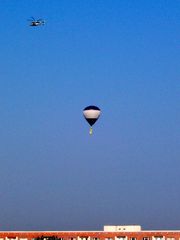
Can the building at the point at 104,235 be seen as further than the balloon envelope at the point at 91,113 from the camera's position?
Yes

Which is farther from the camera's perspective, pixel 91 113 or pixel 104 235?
pixel 104 235

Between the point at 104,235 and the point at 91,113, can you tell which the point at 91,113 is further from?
the point at 104,235

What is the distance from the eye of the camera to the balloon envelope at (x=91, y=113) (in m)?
103

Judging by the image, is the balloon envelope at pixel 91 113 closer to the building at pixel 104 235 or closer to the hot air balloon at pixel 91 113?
the hot air balloon at pixel 91 113

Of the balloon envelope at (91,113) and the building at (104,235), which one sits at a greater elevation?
the building at (104,235)

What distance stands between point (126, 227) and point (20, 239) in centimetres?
2130

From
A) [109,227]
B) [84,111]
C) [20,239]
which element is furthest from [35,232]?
[84,111]

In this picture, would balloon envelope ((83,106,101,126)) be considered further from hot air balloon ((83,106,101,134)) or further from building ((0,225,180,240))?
building ((0,225,180,240))

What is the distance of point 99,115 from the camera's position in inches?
4114

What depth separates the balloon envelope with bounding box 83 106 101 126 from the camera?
103m

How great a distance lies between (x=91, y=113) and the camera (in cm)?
10419

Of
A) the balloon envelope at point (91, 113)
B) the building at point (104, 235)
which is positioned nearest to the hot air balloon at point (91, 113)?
the balloon envelope at point (91, 113)

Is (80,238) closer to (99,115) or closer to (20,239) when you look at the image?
(20,239)

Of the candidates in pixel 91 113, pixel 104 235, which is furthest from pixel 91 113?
pixel 104 235
